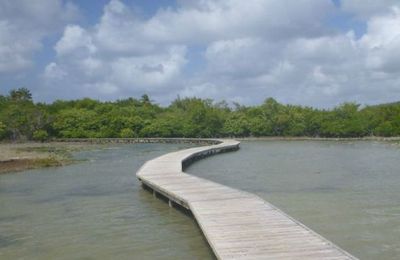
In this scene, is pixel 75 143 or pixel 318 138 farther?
pixel 318 138

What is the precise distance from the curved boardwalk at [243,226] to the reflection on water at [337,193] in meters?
1.30

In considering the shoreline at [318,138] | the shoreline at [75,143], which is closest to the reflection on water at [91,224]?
the shoreline at [75,143]

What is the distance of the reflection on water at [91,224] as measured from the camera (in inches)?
417

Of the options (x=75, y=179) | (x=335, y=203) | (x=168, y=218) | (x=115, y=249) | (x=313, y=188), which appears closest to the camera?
(x=115, y=249)

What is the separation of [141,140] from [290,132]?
2027 cm

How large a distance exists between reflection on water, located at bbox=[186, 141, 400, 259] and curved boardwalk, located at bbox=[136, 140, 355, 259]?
1.30m

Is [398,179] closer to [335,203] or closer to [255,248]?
[335,203]

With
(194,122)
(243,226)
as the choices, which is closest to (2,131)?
(194,122)

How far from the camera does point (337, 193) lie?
54.4 feet

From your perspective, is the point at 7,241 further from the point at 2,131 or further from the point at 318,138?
the point at 318,138

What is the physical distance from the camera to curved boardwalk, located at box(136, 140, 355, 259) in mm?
8328

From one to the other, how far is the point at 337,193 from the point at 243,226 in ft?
24.2

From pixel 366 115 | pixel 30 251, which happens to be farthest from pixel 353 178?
pixel 366 115

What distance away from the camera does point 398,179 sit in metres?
20.1
